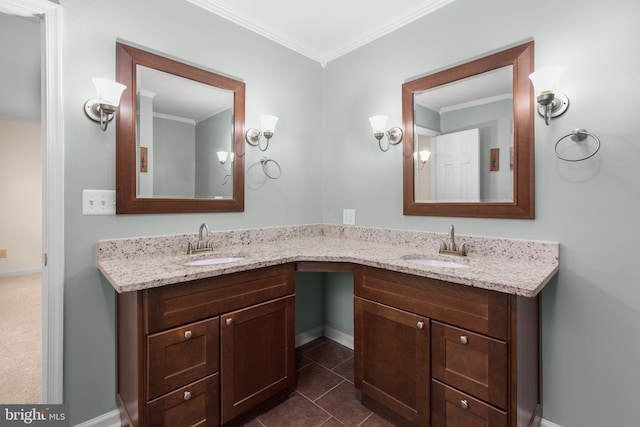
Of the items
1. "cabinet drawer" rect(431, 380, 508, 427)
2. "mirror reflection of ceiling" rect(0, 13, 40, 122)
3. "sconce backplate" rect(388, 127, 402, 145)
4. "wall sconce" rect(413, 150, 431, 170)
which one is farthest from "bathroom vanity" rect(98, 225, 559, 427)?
"mirror reflection of ceiling" rect(0, 13, 40, 122)

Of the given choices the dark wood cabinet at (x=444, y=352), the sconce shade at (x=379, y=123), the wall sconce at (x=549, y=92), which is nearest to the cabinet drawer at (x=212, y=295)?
the dark wood cabinet at (x=444, y=352)

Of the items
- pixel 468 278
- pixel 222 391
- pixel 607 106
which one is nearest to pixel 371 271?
pixel 468 278

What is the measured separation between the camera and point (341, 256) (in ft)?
5.62

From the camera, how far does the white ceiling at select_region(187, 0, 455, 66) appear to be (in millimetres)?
1945

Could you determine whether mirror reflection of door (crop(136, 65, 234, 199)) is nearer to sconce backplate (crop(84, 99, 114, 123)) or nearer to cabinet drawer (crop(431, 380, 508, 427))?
sconce backplate (crop(84, 99, 114, 123))

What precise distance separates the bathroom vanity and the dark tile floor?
79 millimetres

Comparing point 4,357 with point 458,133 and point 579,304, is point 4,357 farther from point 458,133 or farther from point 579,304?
point 579,304

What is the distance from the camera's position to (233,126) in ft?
6.77

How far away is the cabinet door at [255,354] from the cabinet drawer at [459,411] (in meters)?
0.81

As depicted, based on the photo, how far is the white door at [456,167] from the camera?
1771mm

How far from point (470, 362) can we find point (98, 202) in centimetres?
196

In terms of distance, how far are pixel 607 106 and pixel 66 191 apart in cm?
262

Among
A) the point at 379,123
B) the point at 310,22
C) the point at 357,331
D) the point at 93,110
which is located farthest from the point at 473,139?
the point at 93,110

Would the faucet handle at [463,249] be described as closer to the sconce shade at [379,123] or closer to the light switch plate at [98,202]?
the sconce shade at [379,123]
